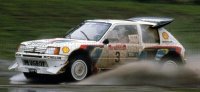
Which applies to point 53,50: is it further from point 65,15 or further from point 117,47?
point 65,15

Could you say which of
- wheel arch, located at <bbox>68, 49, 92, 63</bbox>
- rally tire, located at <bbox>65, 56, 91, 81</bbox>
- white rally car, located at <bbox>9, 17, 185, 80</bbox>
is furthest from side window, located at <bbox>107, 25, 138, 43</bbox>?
rally tire, located at <bbox>65, 56, 91, 81</bbox>

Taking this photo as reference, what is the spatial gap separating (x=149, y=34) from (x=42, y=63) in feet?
10.7

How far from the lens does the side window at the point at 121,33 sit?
15594mm

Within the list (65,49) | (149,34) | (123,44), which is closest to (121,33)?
(123,44)

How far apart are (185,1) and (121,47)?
→ 17.5m

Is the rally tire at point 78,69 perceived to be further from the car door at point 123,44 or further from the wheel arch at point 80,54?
the car door at point 123,44

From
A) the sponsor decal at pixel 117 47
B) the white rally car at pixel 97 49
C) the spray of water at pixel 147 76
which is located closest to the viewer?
the white rally car at pixel 97 49

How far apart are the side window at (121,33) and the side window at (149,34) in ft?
0.93

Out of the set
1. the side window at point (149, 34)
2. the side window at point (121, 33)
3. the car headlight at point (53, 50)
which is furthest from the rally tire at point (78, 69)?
the side window at point (149, 34)

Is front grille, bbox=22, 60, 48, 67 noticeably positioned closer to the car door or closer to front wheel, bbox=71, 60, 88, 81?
front wheel, bbox=71, 60, 88, 81

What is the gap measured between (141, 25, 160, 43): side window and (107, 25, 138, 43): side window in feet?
0.93

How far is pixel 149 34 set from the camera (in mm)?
16531

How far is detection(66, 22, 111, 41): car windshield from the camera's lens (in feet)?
50.7

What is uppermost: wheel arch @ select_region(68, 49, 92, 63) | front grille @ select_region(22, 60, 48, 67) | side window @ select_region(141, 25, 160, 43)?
side window @ select_region(141, 25, 160, 43)
